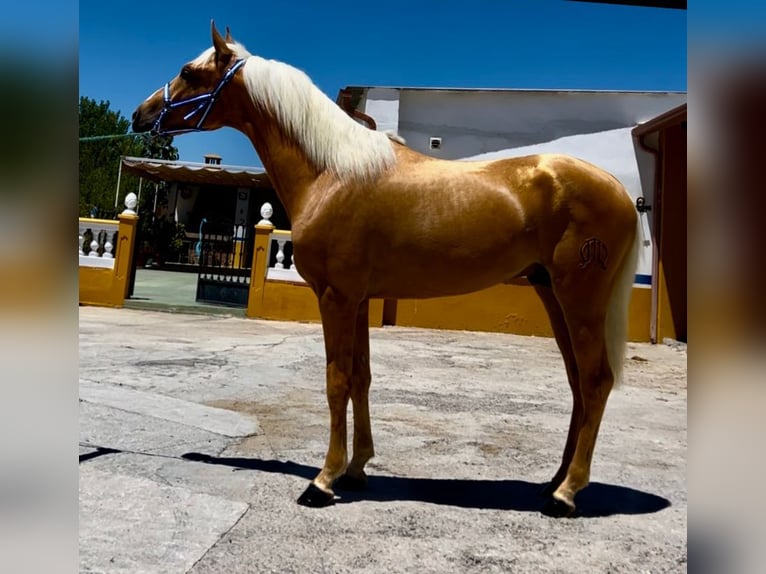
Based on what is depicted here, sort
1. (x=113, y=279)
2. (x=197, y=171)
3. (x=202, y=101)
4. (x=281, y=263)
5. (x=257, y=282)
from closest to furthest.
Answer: (x=202, y=101)
(x=257, y=282)
(x=281, y=263)
(x=113, y=279)
(x=197, y=171)

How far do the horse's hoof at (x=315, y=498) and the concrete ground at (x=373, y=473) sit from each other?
0.12 feet

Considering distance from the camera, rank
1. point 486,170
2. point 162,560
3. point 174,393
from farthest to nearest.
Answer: point 174,393 < point 486,170 < point 162,560

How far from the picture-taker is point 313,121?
2.57 m

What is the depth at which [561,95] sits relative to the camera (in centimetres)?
952

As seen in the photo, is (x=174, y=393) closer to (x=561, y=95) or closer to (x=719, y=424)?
(x=719, y=424)

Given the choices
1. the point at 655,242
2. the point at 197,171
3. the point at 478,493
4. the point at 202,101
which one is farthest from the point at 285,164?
the point at 197,171

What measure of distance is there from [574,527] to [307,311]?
7732 millimetres

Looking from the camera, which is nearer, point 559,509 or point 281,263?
point 559,509

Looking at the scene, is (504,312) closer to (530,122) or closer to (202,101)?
(530,122)

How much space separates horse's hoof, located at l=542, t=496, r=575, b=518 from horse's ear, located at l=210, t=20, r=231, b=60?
8.19ft

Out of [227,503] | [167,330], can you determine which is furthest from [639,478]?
[167,330]

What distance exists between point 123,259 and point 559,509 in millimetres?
9817

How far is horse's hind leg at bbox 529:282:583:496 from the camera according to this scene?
2523 mm

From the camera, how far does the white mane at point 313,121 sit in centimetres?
250
